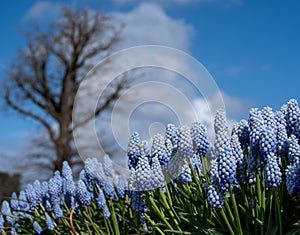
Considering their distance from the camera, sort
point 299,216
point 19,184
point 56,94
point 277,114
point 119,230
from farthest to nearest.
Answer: point 56,94 → point 19,184 → point 119,230 → point 277,114 → point 299,216

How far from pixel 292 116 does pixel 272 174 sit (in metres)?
0.37

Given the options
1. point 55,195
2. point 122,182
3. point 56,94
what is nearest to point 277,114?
point 122,182

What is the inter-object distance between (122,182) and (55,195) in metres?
0.52

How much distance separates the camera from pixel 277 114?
1.83 metres

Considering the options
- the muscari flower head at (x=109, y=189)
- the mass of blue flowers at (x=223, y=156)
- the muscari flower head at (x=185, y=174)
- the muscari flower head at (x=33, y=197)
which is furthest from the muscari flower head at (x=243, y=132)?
the muscari flower head at (x=33, y=197)

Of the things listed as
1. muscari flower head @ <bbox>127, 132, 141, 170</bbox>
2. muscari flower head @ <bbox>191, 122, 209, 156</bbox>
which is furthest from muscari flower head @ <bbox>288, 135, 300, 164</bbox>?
muscari flower head @ <bbox>127, 132, 141, 170</bbox>

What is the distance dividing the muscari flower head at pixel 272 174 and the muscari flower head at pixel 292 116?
1.06 ft

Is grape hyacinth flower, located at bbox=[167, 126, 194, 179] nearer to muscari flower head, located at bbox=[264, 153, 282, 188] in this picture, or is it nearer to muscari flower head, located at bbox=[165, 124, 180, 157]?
muscari flower head, located at bbox=[165, 124, 180, 157]

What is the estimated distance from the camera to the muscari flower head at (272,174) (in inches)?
55.8

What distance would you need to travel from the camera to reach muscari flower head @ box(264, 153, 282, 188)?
142cm

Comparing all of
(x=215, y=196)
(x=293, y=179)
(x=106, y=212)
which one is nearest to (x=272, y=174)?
(x=293, y=179)

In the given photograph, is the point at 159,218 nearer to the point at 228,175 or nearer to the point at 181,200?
the point at 181,200

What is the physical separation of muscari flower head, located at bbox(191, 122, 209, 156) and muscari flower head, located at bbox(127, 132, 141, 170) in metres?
0.22

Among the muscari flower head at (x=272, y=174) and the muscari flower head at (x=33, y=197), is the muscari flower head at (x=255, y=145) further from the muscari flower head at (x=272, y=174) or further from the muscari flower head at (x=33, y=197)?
the muscari flower head at (x=33, y=197)
